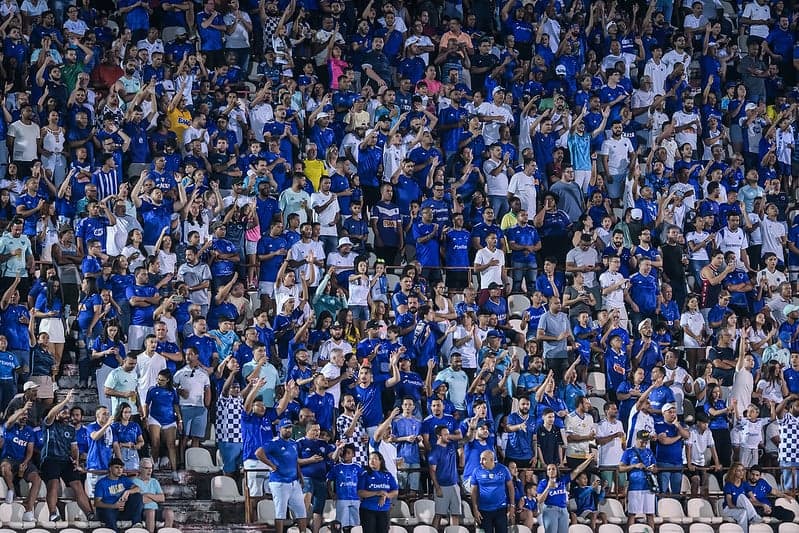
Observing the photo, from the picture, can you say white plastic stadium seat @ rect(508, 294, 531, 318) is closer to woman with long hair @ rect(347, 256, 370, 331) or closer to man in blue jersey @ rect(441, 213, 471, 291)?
man in blue jersey @ rect(441, 213, 471, 291)

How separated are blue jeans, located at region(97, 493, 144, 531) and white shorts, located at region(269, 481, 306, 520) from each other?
1.47m

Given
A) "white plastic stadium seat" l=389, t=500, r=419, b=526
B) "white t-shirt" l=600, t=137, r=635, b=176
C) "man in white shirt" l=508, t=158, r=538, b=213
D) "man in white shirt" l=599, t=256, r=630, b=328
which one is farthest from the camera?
"white t-shirt" l=600, t=137, r=635, b=176

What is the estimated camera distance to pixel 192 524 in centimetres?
1917

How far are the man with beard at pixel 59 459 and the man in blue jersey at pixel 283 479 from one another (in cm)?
202

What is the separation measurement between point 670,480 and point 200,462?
5.82 metres

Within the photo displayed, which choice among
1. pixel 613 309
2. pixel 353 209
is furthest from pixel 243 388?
pixel 613 309

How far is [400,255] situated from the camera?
920 inches

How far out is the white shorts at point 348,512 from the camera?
18703 millimetres

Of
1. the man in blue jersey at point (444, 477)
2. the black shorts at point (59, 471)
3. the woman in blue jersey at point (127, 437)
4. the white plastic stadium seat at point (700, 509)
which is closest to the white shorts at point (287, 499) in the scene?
the woman in blue jersey at point (127, 437)

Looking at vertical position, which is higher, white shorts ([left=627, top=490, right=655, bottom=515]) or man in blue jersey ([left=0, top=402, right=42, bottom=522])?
man in blue jersey ([left=0, top=402, right=42, bottom=522])

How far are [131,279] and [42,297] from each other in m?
1.15

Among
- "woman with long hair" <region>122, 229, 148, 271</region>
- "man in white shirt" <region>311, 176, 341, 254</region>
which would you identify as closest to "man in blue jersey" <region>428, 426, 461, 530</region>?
"man in white shirt" <region>311, 176, 341, 254</region>

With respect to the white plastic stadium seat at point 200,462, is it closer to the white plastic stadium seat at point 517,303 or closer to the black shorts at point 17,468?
the black shorts at point 17,468

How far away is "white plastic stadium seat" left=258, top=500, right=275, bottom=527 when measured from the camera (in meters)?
19.1
